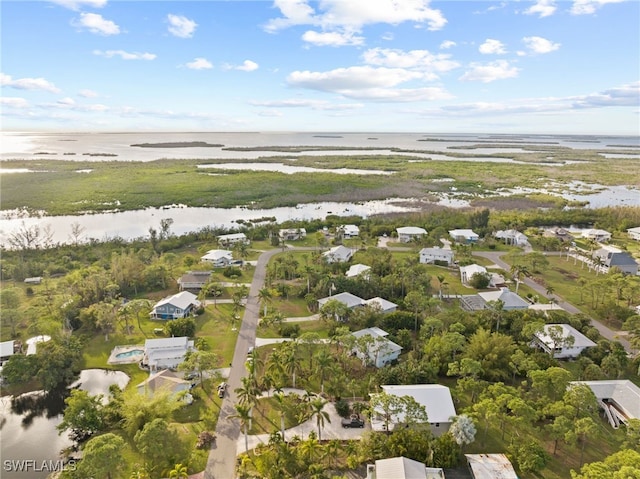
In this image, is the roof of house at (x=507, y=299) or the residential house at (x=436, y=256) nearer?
the roof of house at (x=507, y=299)

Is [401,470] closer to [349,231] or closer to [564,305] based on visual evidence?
[564,305]

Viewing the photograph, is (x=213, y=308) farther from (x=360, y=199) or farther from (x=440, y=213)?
(x=360, y=199)

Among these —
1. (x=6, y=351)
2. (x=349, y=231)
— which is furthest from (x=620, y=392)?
(x=6, y=351)

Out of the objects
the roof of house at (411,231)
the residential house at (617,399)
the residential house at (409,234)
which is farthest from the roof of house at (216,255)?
the residential house at (617,399)

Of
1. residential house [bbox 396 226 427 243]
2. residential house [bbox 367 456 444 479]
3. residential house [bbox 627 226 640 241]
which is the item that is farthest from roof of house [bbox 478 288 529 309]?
residential house [bbox 627 226 640 241]

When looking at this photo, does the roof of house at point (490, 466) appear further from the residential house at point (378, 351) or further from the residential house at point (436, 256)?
the residential house at point (436, 256)

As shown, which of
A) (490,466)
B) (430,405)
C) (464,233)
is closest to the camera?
(490,466)

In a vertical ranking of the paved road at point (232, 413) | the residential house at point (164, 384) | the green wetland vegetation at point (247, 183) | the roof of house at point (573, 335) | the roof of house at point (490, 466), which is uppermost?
the green wetland vegetation at point (247, 183)
